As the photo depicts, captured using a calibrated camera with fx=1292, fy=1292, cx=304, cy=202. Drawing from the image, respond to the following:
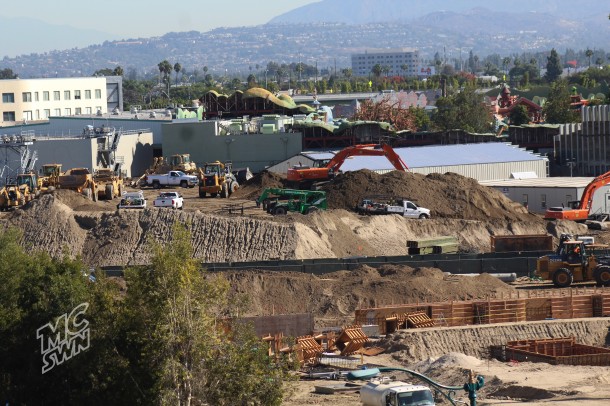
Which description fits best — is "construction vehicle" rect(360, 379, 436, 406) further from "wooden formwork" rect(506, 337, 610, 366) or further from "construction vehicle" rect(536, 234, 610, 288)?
"construction vehicle" rect(536, 234, 610, 288)

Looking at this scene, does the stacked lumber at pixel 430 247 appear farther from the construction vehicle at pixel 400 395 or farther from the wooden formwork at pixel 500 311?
the construction vehicle at pixel 400 395

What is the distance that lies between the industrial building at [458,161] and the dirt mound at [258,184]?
3609 millimetres

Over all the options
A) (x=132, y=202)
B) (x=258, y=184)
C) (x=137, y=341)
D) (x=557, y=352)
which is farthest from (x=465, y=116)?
(x=137, y=341)

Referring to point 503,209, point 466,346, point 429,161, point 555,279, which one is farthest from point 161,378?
point 429,161

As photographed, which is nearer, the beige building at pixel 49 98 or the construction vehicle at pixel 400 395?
the construction vehicle at pixel 400 395

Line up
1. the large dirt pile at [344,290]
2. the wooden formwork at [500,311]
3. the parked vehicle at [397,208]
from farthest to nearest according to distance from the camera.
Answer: the parked vehicle at [397,208]
the large dirt pile at [344,290]
the wooden formwork at [500,311]

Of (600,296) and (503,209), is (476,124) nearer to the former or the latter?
A: (503,209)

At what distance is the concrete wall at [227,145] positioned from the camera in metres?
81.6

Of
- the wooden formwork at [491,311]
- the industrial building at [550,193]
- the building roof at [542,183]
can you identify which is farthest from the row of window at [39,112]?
the wooden formwork at [491,311]

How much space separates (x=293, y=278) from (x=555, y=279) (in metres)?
9.06

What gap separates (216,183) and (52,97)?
52.5 metres

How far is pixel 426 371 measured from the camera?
3356cm

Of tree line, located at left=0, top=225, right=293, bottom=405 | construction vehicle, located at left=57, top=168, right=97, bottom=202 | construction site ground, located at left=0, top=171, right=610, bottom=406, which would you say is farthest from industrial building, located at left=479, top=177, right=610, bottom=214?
tree line, located at left=0, top=225, right=293, bottom=405

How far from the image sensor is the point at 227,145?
82.2 metres
